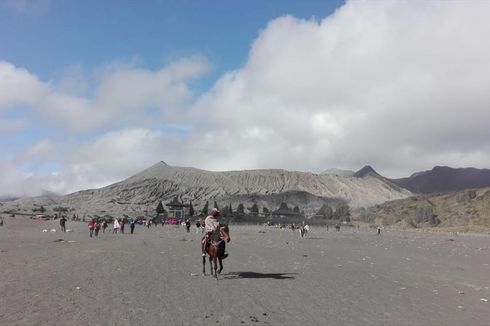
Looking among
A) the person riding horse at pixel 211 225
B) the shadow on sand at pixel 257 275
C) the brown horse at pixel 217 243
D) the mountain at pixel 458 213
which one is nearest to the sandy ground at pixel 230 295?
the shadow on sand at pixel 257 275

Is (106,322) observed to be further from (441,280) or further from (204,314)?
(441,280)

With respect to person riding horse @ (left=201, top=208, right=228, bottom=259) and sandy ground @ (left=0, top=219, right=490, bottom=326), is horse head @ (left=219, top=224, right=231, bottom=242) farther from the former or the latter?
sandy ground @ (left=0, top=219, right=490, bottom=326)

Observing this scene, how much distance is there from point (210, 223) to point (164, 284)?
10.1ft


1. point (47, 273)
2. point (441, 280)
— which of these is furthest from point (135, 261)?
point (441, 280)

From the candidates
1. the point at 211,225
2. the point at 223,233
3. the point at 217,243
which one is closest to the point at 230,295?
the point at 217,243

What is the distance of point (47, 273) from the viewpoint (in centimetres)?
1953

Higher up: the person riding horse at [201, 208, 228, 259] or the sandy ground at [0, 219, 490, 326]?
the person riding horse at [201, 208, 228, 259]

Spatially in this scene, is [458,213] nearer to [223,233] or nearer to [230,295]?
[223,233]

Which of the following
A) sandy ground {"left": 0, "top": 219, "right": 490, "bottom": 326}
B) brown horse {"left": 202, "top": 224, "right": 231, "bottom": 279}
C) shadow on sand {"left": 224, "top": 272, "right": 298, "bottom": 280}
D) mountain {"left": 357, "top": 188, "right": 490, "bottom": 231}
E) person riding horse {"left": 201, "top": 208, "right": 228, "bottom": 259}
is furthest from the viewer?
mountain {"left": 357, "top": 188, "right": 490, "bottom": 231}

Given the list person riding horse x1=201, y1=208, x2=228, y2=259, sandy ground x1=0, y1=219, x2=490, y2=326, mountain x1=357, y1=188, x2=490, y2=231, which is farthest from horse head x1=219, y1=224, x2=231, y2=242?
mountain x1=357, y1=188, x2=490, y2=231

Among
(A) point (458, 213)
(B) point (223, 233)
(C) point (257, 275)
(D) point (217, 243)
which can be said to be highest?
(A) point (458, 213)

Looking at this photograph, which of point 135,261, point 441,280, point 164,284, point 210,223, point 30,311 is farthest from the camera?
point 135,261

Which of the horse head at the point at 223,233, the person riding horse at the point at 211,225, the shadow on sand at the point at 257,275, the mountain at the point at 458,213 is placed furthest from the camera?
the mountain at the point at 458,213

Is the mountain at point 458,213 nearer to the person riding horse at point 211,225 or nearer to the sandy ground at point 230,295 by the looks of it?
the sandy ground at point 230,295
